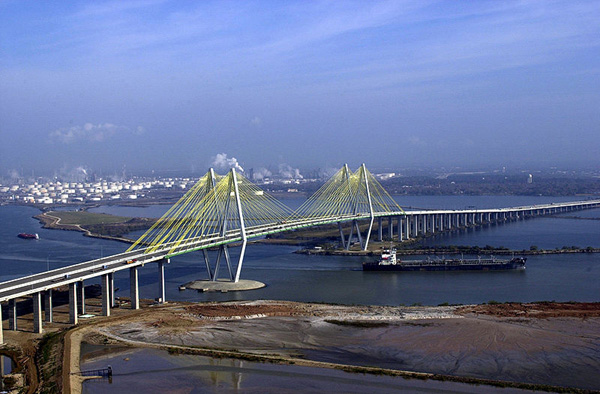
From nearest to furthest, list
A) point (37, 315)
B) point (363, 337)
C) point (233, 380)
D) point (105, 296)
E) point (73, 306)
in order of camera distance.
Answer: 1. point (233, 380)
2. point (363, 337)
3. point (37, 315)
4. point (73, 306)
5. point (105, 296)

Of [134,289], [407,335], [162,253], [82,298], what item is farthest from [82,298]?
[407,335]

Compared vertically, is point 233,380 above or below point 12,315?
below

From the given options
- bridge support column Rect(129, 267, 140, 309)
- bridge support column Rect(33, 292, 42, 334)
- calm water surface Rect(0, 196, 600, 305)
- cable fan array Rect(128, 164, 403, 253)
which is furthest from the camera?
cable fan array Rect(128, 164, 403, 253)

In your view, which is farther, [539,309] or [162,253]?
[162,253]

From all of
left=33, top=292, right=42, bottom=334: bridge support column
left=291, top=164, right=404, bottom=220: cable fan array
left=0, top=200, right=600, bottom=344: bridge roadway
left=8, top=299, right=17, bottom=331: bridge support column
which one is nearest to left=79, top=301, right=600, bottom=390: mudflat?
left=33, top=292, right=42, bottom=334: bridge support column

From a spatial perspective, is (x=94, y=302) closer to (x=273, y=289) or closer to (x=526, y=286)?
(x=273, y=289)

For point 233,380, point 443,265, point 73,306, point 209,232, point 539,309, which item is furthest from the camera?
point 209,232

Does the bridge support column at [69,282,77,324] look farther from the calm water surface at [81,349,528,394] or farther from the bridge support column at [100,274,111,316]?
the calm water surface at [81,349,528,394]

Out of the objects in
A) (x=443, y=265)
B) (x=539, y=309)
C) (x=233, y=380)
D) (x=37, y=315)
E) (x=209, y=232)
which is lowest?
(x=233, y=380)

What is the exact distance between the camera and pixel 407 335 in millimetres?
11578

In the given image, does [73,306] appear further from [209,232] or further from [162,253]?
[209,232]

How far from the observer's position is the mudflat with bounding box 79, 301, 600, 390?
9969 mm

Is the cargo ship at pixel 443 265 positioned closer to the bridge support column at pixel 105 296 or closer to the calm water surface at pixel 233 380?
the bridge support column at pixel 105 296

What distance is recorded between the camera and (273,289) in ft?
53.0
